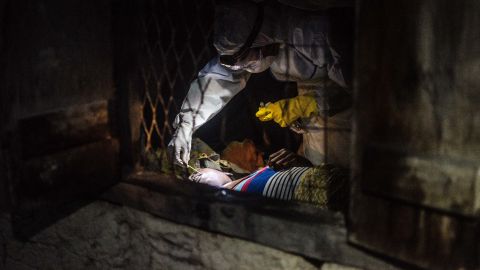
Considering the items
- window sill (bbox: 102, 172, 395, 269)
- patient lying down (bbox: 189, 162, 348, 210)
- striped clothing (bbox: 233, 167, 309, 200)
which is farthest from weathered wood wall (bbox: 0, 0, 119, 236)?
striped clothing (bbox: 233, 167, 309, 200)

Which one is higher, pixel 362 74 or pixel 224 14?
pixel 224 14

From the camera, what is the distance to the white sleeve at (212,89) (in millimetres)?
4445

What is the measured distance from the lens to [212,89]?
4.55m

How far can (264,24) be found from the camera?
365 cm

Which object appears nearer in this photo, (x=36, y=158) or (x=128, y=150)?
(x=36, y=158)

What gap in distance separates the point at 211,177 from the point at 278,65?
1318 millimetres

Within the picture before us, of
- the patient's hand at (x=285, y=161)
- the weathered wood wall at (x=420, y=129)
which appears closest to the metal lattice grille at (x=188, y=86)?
the patient's hand at (x=285, y=161)

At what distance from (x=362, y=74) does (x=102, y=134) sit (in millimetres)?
1597

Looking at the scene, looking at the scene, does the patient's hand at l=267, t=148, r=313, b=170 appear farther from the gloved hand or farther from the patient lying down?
the gloved hand

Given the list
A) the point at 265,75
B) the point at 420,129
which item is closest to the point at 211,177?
the point at 265,75

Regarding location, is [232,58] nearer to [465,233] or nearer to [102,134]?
[102,134]

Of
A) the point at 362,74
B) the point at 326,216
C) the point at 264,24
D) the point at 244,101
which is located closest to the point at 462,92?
the point at 362,74

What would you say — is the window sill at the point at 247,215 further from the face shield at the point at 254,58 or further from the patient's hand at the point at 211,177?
the face shield at the point at 254,58

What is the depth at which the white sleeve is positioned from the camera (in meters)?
4.45
